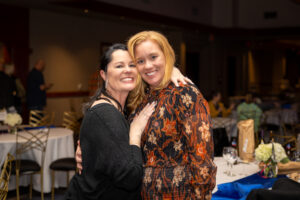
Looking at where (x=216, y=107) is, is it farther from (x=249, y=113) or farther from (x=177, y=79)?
(x=177, y=79)

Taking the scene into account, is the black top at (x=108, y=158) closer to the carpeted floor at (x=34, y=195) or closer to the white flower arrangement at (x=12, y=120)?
the carpeted floor at (x=34, y=195)

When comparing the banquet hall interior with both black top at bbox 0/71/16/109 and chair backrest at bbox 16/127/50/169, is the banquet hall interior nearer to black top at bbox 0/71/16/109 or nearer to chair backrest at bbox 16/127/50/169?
chair backrest at bbox 16/127/50/169

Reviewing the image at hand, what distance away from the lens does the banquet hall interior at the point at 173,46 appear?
4965mm

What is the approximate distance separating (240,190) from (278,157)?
0.62 metres

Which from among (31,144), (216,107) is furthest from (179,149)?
(216,107)

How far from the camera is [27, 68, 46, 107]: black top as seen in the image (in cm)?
846

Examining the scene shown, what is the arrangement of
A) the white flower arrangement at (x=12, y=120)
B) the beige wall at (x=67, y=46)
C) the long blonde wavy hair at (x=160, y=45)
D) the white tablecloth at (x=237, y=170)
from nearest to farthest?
the long blonde wavy hair at (x=160, y=45) → the white tablecloth at (x=237, y=170) → the white flower arrangement at (x=12, y=120) → the beige wall at (x=67, y=46)

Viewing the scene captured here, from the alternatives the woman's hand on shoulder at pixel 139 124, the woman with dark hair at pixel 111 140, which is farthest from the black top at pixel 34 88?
the woman's hand on shoulder at pixel 139 124

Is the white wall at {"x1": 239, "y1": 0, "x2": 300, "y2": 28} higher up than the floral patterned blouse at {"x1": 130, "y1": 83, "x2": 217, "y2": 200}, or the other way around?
the white wall at {"x1": 239, "y1": 0, "x2": 300, "y2": 28}

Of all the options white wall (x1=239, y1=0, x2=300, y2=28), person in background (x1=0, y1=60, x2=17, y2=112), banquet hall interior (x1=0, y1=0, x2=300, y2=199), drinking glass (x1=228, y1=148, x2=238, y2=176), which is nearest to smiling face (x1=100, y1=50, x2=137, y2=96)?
banquet hall interior (x1=0, y1=0, x2=300, y2=199)

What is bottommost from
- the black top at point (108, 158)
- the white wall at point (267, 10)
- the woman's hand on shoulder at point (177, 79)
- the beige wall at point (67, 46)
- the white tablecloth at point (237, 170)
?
the white tablecloth at point (237, 170)

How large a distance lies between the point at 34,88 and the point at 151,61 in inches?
284

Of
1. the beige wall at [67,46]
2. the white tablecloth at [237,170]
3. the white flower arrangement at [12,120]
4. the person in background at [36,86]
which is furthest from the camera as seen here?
the beige wall at [67,46]

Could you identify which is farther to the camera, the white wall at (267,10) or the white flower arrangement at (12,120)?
the white wall at (267,10)
